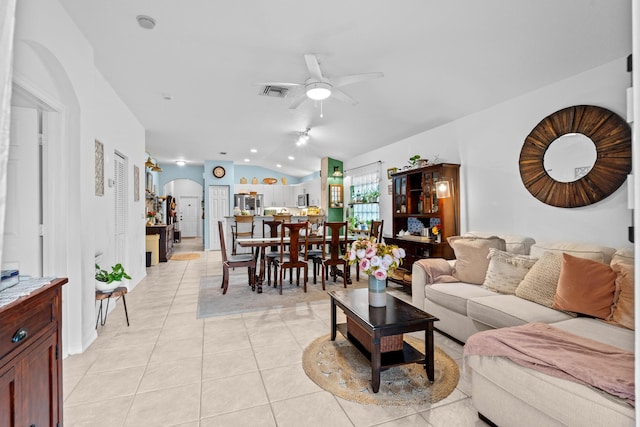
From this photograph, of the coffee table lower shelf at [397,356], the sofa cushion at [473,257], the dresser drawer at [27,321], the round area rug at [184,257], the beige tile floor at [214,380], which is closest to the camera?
the dresser drawer at [27,321]

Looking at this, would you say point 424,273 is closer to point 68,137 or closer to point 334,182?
point 68,137

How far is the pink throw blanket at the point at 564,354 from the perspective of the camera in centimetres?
137

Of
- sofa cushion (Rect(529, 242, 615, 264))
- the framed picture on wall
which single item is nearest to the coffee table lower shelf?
sofa cushion (Rect(529, 242, 615, 264))

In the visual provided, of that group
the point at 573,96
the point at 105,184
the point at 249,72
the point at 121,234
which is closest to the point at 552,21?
A: the point at 573,96

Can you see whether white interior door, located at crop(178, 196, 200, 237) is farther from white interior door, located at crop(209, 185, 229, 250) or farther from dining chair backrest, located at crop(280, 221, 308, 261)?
dining chair backrest, located at crop(280, 221, 308, 261)

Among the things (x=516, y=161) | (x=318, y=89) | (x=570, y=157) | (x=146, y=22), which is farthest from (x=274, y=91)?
(x=570, y=157)

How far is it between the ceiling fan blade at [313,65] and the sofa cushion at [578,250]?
8.73ft

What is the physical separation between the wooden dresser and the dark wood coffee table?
1703 mm

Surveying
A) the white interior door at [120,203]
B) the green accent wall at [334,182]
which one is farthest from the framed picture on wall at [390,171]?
the white interior door at [120,203]

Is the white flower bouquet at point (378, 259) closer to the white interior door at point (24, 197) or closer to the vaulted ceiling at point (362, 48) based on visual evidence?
the vaulted ceiling at point (362, 48)

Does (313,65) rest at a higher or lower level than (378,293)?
higher

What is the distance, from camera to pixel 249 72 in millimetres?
3721

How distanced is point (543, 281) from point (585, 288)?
0.30m

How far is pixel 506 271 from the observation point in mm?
2895
